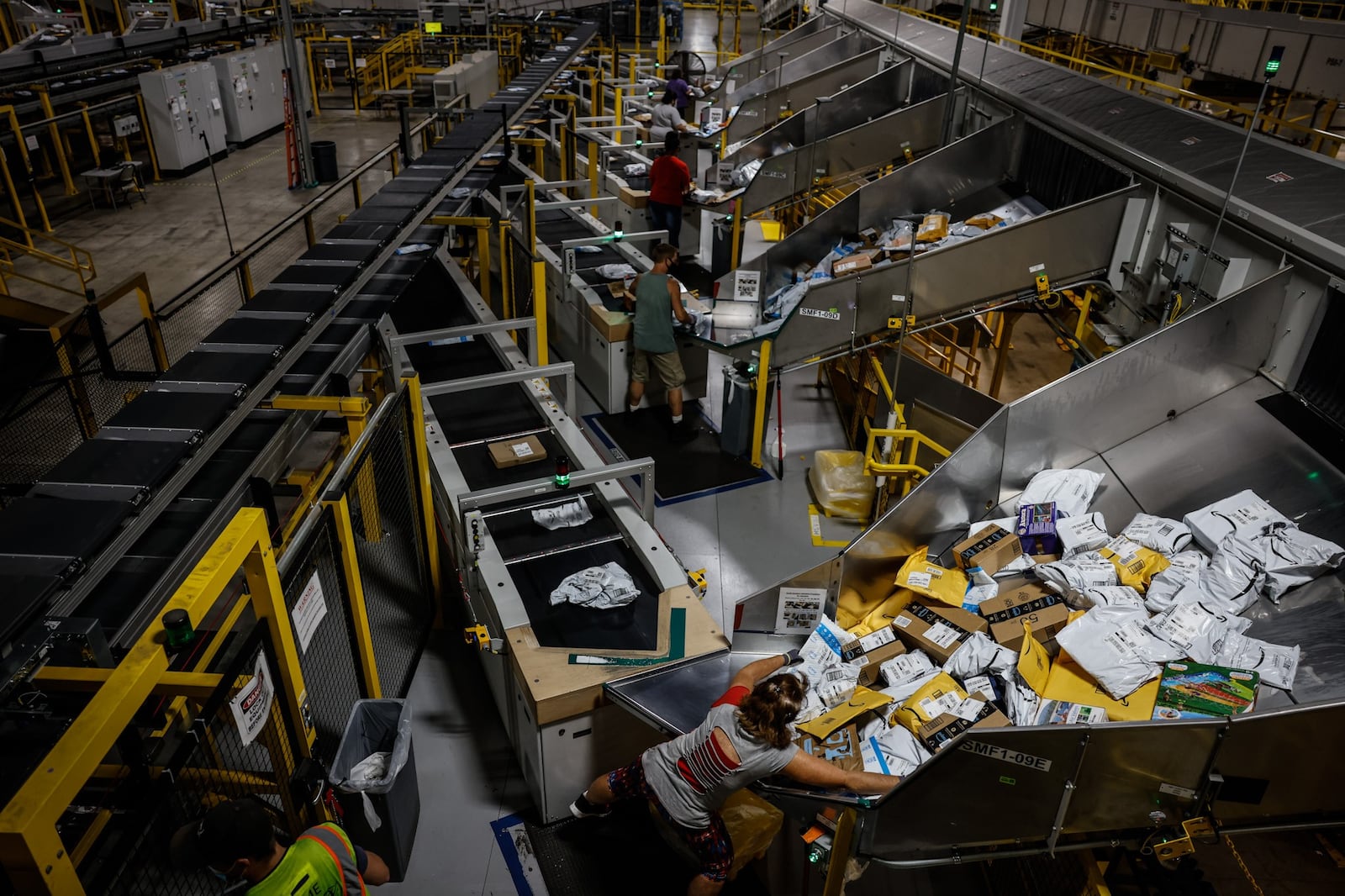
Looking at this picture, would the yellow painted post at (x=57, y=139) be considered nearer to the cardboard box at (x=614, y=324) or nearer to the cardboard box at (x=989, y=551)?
the cardboard box at (x=614, y=324)

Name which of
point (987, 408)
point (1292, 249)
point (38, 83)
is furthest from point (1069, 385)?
point (38, 83)

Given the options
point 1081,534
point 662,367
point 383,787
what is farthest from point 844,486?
point 383,787

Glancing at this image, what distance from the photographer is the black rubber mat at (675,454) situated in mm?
6328

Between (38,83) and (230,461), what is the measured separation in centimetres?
1120

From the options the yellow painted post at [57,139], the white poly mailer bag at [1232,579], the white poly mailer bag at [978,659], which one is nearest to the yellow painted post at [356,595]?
the white poly mailer bag at [978,659]

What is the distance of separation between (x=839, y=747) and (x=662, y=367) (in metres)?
3.95

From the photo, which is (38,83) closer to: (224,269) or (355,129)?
(355,129)

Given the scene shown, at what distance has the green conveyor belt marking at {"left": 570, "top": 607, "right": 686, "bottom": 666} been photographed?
346cm

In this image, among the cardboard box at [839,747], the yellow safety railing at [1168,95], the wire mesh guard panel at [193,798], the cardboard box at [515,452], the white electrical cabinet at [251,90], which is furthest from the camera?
the white electrical cabinet at [251,90]

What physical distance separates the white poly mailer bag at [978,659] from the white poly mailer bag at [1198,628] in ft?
1.97

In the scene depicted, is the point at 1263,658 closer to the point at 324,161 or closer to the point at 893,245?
the point at 893,245

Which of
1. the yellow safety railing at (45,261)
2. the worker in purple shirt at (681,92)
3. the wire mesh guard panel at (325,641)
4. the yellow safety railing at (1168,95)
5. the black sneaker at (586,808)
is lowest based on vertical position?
the yellow safety railing at (45,261)

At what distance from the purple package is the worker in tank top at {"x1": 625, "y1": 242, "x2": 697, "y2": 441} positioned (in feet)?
10.1

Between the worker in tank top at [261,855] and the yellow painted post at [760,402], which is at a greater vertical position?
the worker in tank top at [261,855]
